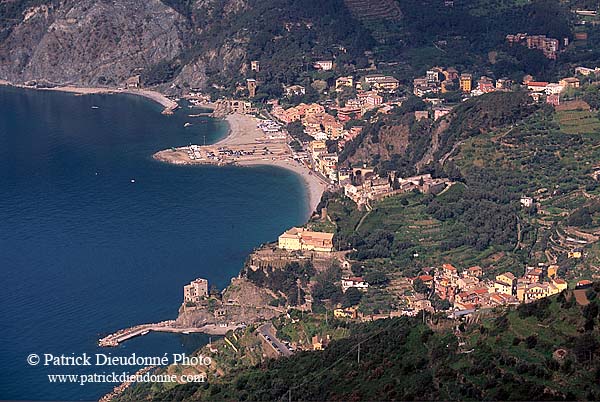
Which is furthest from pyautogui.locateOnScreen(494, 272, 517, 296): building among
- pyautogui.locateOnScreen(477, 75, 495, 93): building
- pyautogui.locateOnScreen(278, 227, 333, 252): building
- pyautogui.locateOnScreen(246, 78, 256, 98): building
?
pyautogui.locateOnScreen(246, 78, 256, 98): building

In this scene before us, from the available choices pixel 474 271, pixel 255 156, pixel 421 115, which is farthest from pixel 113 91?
pixel 474 271

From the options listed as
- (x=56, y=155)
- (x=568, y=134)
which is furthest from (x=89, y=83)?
(x=568, y=134)

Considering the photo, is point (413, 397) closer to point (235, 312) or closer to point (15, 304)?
point (235, 312)

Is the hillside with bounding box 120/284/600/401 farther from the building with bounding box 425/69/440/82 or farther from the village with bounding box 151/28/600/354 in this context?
the building with bounding box 425/69/440/82

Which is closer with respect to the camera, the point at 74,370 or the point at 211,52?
the point at 74,370

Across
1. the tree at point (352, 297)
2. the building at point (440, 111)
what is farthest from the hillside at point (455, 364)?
the building at point (440, 111)

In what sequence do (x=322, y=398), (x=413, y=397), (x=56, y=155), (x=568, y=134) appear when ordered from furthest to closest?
(x=56, y=155) → (x=568, y=134) → (x=322, y=398) → (x=413, y=397)

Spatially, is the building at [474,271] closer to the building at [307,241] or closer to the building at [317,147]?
the building at [307,241]
